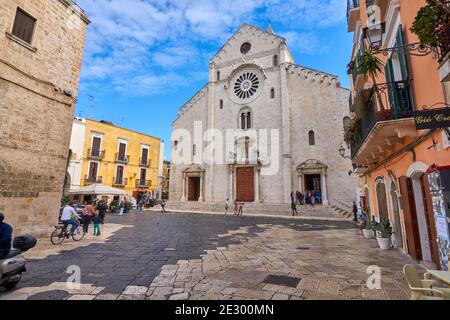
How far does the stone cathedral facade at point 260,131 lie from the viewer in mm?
20375

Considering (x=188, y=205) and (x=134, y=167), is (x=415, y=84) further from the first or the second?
(x=134, y=167)

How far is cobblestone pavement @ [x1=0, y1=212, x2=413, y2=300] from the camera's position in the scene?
3.66 metres

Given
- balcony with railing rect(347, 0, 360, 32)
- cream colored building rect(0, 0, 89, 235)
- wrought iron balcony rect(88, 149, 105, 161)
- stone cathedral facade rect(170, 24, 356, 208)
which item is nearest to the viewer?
cream colored building rect(0, 0, 89, 235)

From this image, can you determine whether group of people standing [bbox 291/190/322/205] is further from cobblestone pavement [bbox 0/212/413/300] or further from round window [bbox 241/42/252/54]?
round window [bbox 241/42/252/54]

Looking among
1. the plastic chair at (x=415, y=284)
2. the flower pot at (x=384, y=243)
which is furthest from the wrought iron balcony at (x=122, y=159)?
the plastic chair at (x=415, y=284)

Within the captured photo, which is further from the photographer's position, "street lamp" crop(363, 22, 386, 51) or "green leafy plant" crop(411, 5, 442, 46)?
"street lamp" crop(363, 22, 386, 51)

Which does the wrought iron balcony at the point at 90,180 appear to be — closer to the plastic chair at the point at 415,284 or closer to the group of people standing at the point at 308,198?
the group of people standing at the point at 308,198

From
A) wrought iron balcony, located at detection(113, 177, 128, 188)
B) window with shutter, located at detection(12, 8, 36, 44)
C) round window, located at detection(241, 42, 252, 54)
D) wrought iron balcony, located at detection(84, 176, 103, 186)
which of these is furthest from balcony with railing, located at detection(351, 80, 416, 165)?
wrought iron balcony, located at detection(113, 177, 128, 188)

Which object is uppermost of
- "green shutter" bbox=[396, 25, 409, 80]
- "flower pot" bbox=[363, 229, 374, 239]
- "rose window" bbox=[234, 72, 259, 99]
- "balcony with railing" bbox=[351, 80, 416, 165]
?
"rose window" bbox=[234, 72, 259, 99]

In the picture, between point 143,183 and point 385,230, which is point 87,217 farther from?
point 143,183

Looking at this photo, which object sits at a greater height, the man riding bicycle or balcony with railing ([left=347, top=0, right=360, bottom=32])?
balcony with railing ([left=347, top=0, right=360, bottom=32])

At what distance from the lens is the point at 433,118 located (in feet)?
10.3

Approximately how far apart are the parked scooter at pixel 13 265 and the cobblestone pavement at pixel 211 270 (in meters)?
0.17

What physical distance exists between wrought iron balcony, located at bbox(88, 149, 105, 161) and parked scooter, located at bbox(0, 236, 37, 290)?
2361cm
